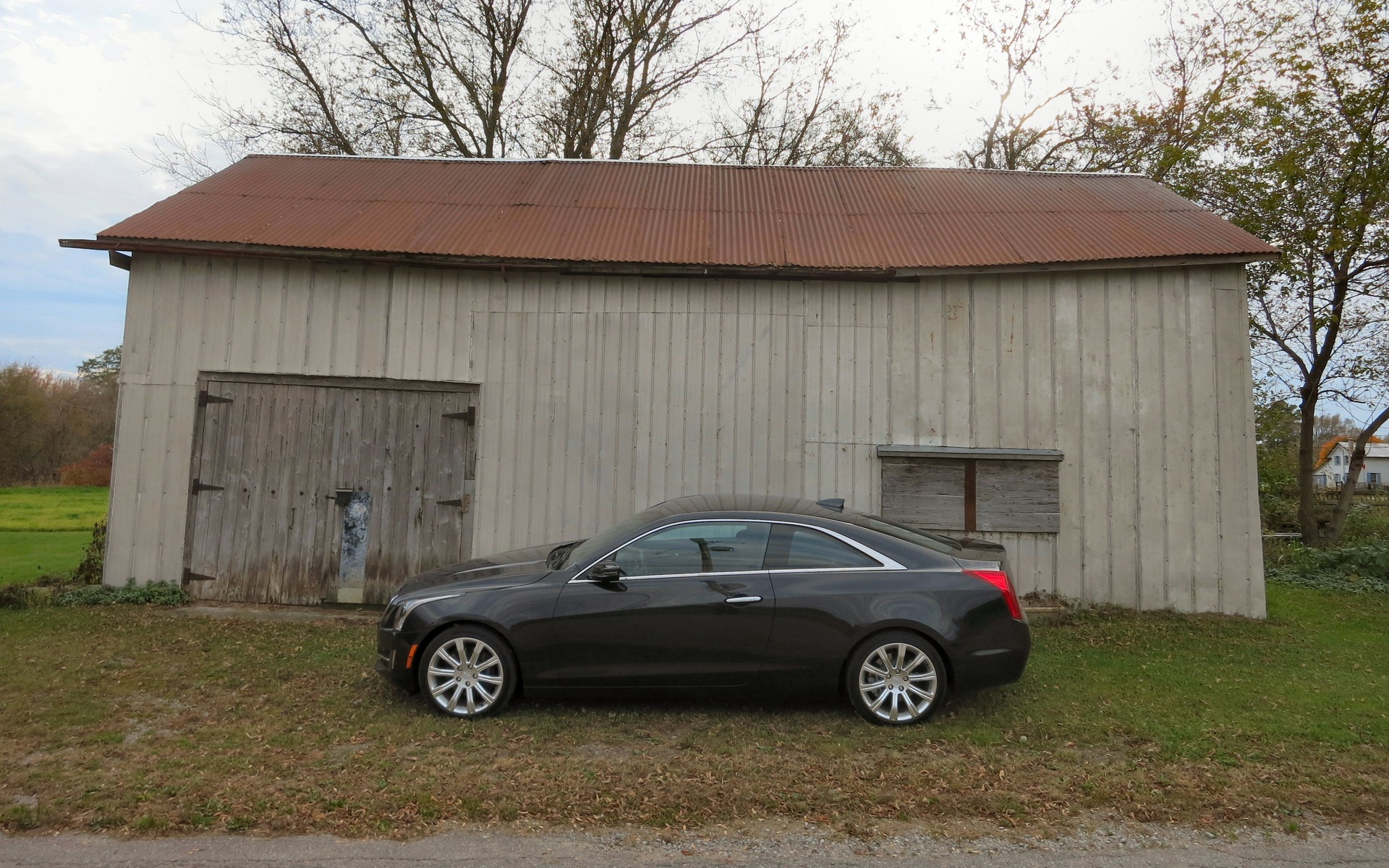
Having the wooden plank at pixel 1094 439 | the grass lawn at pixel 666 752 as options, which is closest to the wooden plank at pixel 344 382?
the grass lawn at pixel 666 752

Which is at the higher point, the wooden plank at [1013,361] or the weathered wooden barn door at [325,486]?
the wooden plank at [1013,361]

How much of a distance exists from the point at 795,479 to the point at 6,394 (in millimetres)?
31977

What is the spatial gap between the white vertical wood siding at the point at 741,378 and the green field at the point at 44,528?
144 inches

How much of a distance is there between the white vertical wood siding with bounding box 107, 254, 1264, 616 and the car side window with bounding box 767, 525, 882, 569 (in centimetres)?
327

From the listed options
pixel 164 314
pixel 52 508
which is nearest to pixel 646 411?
pixel 164 314

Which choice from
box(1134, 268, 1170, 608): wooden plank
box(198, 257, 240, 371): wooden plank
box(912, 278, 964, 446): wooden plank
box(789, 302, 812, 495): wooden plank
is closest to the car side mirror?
box(789, 302, 812, 495): wooden plank

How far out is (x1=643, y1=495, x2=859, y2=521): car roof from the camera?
5.68 metres

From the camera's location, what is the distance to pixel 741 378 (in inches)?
348

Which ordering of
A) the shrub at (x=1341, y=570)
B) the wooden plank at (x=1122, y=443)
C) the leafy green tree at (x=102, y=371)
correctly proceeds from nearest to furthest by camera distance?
the wooden plank at (x=1122, y=443), the shrub at (x=1341, y=570), the leafy green tree at (x=102, y=371)

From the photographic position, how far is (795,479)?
874 cm

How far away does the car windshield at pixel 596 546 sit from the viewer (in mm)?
→ 5473

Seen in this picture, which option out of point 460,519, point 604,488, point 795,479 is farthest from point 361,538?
point 795,479

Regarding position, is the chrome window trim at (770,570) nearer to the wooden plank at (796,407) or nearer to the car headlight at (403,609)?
the car headlight at (403,609)

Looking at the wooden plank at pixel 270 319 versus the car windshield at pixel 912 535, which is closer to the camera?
the car windshield at pixel 912 535
